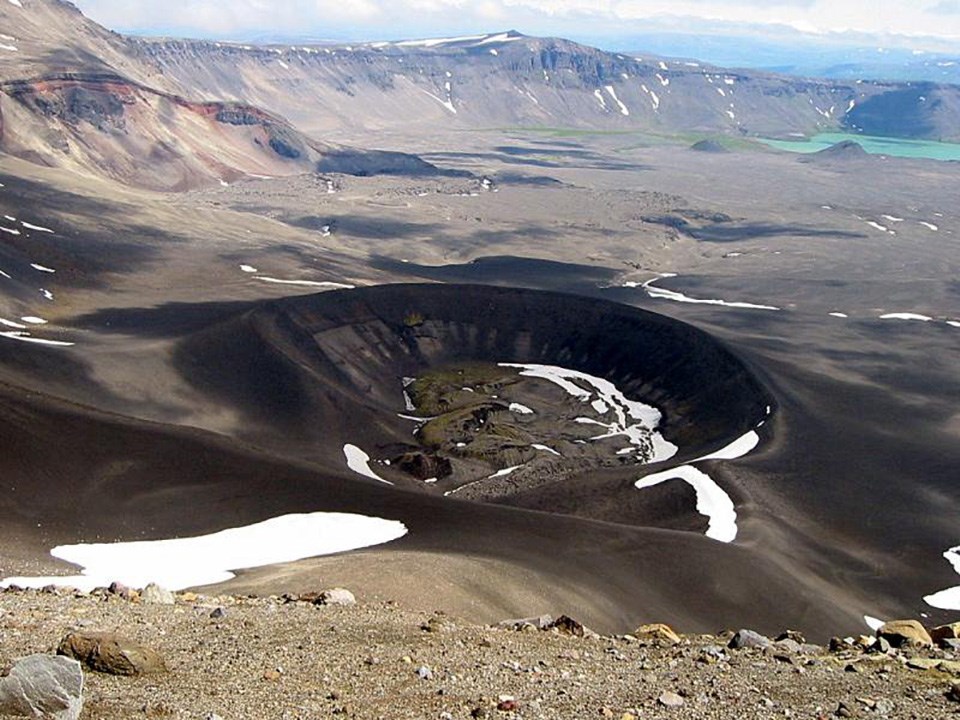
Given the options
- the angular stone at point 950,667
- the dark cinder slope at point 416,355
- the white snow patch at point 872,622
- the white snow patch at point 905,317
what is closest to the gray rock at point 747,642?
the angular stone at point 950,667

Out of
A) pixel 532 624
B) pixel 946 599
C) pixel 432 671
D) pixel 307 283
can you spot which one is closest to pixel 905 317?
pixel 307 283

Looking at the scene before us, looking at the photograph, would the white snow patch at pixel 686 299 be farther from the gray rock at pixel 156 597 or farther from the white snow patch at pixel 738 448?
the gray rock at pixel 156 597

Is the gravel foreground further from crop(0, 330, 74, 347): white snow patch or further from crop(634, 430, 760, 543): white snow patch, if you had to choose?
crop(0, 330, 74, 347): white snow patch

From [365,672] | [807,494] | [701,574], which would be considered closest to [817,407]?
[807,494]

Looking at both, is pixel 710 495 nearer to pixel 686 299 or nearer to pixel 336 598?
pixel 336 598

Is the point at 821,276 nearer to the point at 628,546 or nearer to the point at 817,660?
the point at 628,546
